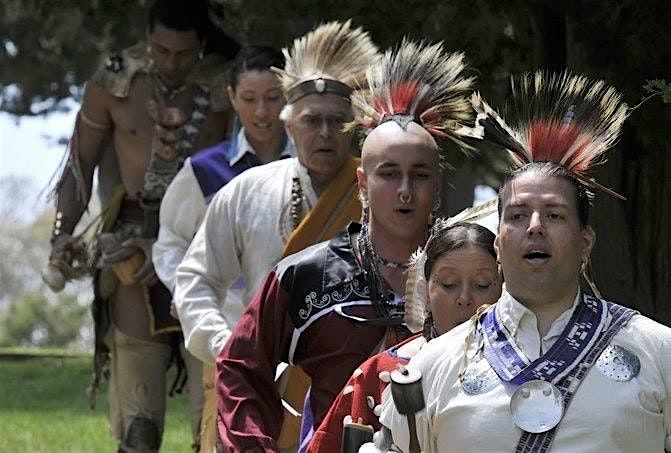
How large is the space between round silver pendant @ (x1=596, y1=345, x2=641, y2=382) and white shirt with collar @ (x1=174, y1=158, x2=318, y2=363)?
7.86 ft

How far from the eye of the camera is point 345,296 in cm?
594

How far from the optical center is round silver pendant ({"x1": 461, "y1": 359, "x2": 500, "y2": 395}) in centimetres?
462

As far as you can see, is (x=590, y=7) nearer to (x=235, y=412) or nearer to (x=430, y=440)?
(x=235, y=412)

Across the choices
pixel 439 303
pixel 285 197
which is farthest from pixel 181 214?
pixel 439 303

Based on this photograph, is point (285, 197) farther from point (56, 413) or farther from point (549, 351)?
point (56, 413)

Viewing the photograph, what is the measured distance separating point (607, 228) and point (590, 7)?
872 mm

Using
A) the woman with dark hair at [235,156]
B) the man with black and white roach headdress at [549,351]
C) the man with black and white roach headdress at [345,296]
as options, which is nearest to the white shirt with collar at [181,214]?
the woman with dark hair at [235,156]

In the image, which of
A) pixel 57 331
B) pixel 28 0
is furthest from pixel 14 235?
pixel 28 0

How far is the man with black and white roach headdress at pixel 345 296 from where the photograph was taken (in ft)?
19.4

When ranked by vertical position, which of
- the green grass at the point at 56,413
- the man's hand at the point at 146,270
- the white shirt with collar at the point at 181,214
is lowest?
the green grass at the point at 56,413

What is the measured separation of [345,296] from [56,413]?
6747 millimetres

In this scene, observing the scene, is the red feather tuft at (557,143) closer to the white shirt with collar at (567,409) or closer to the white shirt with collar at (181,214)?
the white shirt with collar at (567,409)

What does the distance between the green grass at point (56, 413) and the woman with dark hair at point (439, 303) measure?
5333 millimetres

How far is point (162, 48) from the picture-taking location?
8805 mm
